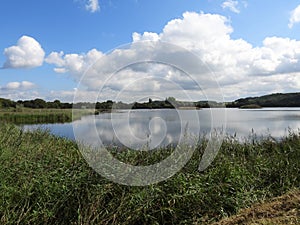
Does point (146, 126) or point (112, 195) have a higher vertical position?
point (146, 126)

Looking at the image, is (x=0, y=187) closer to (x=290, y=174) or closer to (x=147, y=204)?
(x=147, y=204)

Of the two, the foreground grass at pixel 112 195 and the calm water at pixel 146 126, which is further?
the calm water at pixel 146 126

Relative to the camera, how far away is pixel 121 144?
6273mm

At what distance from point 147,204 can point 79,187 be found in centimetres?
100

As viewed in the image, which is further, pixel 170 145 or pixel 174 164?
pixel 170 145

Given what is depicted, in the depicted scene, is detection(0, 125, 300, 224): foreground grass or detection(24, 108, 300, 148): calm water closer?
detection(0, 125, 300, 224): foreground grass

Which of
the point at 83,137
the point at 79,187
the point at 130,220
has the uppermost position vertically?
the point at 83,137

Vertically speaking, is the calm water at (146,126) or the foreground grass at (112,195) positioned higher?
the calm water at (146,126)

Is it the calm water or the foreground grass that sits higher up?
the calm water

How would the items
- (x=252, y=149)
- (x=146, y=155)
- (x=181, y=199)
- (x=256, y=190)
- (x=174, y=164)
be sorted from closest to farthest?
(x=181, y=199) < (x=256, y=190) < (x=174, y=164) < (x=146, y=155) < (x=252, y=149)

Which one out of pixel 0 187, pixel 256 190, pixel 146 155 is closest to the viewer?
pixel 0 187

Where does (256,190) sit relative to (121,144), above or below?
below

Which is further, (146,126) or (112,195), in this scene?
(146,126)

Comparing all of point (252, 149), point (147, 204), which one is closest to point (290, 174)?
point (252, 149)
